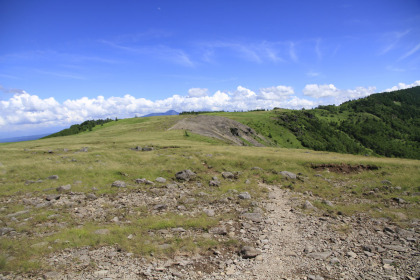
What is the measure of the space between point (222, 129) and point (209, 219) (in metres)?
59.7

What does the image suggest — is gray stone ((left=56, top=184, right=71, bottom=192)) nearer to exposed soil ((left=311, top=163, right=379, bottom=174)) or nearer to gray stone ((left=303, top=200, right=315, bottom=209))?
gray stone ((left=303, top=200, right=315, bottom=209))

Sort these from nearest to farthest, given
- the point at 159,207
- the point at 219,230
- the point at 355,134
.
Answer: the point at 219,230 → the point at 159,207 → the point at 355,134

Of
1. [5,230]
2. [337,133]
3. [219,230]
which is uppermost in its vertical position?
[5,230]

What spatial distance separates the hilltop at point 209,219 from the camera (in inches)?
416

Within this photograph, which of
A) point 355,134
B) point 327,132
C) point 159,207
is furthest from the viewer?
point 355,134

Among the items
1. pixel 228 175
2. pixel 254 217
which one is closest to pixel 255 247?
pixel 254 217

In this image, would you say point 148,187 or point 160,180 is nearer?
point 148,187

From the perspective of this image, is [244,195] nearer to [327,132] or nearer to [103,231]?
[103,231]

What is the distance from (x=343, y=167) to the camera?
27.7 meters

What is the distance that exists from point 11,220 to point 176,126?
56.5 m

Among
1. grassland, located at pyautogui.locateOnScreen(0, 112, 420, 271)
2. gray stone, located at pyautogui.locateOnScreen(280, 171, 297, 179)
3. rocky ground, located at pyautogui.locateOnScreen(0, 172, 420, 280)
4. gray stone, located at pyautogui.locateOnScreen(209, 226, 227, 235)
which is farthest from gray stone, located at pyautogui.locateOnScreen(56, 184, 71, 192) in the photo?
gray stone, located at pyautogui.locateOnScreen(280, 171, 297, 179)

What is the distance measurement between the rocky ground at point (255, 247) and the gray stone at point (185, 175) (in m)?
6.08

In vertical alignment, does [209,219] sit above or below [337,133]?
above

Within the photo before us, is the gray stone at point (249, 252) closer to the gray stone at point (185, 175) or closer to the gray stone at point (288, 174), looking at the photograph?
the gray stone at point (185, 175)
